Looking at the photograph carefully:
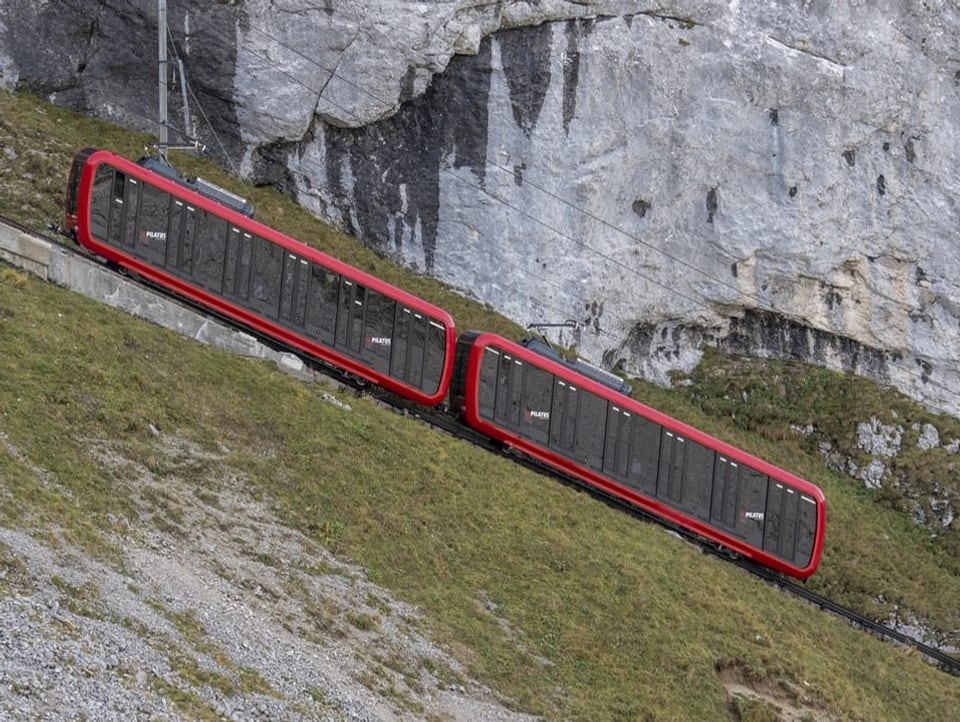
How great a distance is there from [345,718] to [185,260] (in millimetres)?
16131

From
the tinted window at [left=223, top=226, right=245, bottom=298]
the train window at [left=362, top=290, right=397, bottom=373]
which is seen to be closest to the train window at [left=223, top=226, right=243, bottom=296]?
the tinted window at [left=223, top=226, right=245, bottom=298]

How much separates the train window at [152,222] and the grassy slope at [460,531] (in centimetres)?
309

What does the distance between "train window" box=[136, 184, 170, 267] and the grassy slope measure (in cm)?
309

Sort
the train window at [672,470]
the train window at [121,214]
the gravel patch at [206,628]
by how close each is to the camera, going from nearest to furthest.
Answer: the gravel patch at [206,628] < the train window at [121,214] < the train window at [672,470]

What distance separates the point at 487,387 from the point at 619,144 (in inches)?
605

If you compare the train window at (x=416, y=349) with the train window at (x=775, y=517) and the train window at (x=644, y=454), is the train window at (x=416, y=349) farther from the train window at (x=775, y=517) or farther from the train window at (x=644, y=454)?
the train window at (x=775, y=517)

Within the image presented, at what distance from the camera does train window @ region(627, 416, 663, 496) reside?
121ft

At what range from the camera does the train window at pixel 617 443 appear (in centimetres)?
3678

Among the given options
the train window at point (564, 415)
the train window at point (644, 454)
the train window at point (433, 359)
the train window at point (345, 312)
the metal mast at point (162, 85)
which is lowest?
the train window at point (644, 454)

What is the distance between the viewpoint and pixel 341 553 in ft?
84.5

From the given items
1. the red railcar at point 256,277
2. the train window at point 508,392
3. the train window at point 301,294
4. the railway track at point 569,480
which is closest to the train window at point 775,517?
the railway track at point 569,480

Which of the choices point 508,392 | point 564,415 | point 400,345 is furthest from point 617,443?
point 400,345

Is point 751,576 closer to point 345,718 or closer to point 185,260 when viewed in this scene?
point 185,260

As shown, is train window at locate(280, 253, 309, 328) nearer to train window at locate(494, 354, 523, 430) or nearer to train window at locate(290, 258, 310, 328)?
train window at locate(290, 258, 310, 328)
